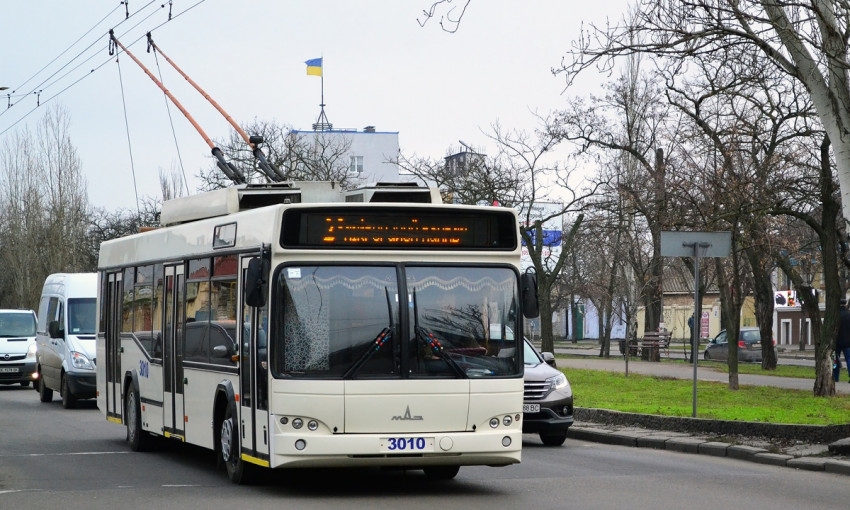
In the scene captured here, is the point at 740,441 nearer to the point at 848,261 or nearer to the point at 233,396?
the point at 848,261

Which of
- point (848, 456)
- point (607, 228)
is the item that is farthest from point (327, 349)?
point (607, 228)

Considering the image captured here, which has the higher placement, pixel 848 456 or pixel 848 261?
pixel 848 261

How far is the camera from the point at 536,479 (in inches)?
503

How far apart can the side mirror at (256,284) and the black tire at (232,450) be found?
1619 mm

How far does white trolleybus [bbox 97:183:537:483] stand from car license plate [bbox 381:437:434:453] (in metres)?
0.01

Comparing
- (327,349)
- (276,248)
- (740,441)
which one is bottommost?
(740,441)

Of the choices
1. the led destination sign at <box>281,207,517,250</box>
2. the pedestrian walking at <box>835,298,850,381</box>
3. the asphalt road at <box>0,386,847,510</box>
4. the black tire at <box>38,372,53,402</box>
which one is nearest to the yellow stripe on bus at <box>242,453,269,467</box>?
the asphalt road at <box>0,386,847,510</box>

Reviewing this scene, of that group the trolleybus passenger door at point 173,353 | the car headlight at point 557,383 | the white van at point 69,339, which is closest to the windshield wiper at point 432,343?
the trolleybus passenger door at point 173,353

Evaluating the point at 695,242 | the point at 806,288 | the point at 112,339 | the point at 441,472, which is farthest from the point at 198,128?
the point at 806,288

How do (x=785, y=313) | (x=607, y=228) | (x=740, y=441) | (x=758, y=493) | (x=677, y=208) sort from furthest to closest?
(x=785, y=313) → (x=607, y=228) → (x=677, y=208) → (x=740, y=441) → (x=758, y=493)

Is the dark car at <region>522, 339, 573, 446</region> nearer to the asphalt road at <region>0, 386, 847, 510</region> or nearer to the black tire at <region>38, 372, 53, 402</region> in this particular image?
the asphalt road at <region>0, 386, 847, 510</region>

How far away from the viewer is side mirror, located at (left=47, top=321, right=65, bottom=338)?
985 inches

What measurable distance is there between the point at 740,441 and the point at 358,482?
6070 millimetres

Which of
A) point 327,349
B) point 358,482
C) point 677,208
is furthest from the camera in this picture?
point 677,208
